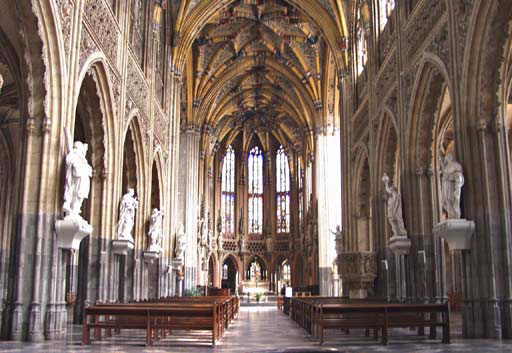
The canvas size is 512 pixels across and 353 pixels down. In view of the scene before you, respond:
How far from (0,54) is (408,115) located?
12217 millimetres

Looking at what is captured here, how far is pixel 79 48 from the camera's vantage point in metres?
13.9

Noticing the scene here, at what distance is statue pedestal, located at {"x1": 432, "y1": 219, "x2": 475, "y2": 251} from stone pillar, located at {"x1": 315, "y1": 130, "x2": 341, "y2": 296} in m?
25.6

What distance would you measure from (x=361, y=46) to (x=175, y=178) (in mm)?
11174

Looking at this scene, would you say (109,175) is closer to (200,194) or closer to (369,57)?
(369,57)

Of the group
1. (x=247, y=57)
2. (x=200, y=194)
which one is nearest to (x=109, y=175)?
(x=247, y=57)

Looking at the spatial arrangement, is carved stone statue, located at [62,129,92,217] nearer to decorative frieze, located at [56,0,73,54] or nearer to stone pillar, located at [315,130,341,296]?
decorative frieze, located at [56,0,73,54]

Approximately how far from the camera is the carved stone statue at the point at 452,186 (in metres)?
12.3

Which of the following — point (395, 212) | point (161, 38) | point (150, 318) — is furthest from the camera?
point (161, 38)

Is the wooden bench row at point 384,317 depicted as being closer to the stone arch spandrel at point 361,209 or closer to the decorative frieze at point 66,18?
the decorative frieze at point 66,18

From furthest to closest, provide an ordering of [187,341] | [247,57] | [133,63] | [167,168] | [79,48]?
[247,57] < [167,168] < [133,63] < [79,48] < [187,341]


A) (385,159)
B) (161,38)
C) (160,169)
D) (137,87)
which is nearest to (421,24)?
(385,159)

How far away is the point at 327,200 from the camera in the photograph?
38781mm

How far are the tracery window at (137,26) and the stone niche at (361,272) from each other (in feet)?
37.8

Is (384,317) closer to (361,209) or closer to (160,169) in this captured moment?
(361,209)
